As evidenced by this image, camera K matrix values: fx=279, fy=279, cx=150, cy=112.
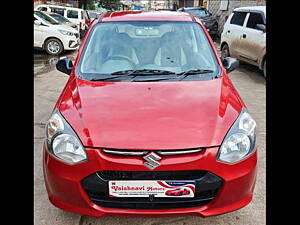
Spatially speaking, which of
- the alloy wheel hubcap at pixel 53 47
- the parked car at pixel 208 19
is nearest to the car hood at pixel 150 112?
the alloy wheel hubcap at pixel 53 47

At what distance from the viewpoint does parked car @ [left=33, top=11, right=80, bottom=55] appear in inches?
419

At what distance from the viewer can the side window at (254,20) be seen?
7432 mm

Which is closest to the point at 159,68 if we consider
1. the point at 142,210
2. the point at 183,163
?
the point at 183,163

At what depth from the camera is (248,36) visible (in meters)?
7.65

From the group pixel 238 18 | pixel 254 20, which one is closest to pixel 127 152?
pixel 254 20

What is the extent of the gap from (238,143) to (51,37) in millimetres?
10316

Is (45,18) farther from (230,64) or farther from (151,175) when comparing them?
(151,175)

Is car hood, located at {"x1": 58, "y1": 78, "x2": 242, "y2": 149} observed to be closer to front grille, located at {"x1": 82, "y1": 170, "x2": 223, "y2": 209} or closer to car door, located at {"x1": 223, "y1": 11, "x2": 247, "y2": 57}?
front grille, located at {"x1": 82, "y1": 170, "x2": 223, "y2": 209}

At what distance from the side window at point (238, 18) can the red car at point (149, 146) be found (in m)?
6.49

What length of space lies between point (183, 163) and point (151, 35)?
1768 mm

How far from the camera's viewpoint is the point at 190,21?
3248 millimetres

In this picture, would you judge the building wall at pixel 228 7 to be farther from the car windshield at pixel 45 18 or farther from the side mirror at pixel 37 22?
the side mirror at pixel 37 22
